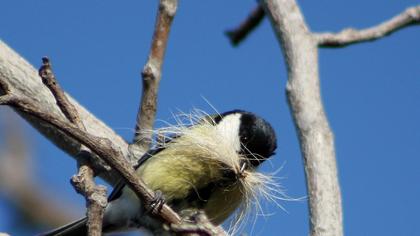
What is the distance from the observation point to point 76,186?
1.83 metres

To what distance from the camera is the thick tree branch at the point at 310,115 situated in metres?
1.78

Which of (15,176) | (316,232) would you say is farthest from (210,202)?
(15,176)

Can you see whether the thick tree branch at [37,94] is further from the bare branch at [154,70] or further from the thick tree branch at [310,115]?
the thick tree branch at [310,115]

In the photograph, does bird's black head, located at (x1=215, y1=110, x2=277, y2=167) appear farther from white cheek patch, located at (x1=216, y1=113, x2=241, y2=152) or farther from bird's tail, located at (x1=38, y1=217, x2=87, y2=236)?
bird's tail, located at (x1=38, y1=217, x2=87, y2=236)

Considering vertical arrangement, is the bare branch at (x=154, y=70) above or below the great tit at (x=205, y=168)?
above

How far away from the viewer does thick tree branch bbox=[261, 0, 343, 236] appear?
178cm

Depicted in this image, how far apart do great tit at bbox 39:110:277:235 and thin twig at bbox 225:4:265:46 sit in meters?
0.60

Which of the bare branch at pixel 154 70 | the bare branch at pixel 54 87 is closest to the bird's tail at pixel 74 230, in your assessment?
the bare branch at pixel 154 70

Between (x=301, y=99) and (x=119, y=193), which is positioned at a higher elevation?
(x=301, y=99)

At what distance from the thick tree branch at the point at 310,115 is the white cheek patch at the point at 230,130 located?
0.46 m

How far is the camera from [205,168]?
256cm

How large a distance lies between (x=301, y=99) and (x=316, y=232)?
472 millimetres

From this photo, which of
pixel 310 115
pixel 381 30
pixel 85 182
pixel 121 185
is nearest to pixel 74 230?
pixel 121 185

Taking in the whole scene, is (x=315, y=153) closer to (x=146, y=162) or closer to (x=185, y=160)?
(x=185, y=160)
